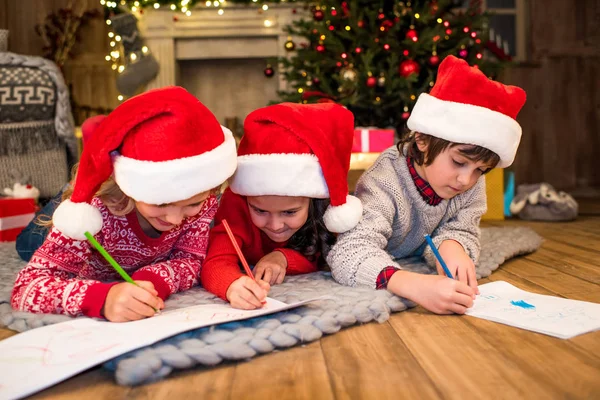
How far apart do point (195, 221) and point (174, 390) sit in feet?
1.80

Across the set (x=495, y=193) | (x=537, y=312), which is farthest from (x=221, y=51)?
(x=537, y=312)

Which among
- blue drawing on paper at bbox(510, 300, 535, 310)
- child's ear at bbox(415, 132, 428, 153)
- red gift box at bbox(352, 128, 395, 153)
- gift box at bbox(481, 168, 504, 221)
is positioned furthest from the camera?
gift box at bbox(481, 168, 504, 221)

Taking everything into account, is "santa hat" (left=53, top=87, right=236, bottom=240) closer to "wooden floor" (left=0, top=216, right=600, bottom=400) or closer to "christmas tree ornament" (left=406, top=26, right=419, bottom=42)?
"wooden floor" (left=0, top=216, right=600, bottom=400)

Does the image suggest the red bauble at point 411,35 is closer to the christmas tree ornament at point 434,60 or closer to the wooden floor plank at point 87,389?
the christmas tree ornament at point 434,60

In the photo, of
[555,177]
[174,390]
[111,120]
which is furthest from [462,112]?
[555,177]

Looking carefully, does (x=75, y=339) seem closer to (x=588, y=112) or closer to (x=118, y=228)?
(x=118, y=228)

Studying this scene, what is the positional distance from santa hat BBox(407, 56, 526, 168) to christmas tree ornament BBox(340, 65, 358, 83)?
131cm

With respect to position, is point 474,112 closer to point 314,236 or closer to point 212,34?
point 314,236

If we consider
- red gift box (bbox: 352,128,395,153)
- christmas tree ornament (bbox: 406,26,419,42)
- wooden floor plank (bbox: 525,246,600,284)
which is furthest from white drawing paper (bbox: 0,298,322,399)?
christmas tree ornament (bbox: 406,26,419,42)

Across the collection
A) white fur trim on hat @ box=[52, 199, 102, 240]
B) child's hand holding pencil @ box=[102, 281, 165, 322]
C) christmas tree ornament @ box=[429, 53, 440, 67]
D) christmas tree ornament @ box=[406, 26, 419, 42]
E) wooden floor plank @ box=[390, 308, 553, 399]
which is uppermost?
christmas tree ornament @ box=[406, 26, 419, 42]

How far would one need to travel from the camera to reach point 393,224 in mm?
1436

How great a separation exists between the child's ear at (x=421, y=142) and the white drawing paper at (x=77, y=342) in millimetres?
548

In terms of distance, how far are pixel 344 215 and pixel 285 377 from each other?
0.49 meters

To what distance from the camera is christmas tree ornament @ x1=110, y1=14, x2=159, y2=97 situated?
3.62 metres
